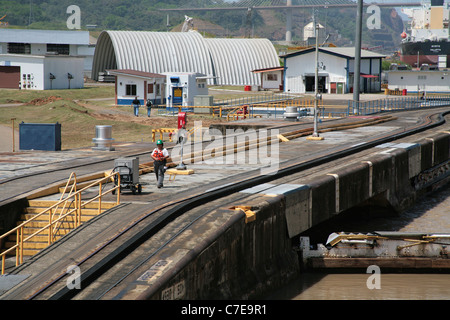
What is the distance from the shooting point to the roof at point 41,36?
89.8 meters

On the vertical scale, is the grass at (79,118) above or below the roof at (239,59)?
below

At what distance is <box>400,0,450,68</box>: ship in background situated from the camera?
404 ft

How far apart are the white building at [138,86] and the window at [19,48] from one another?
31.1 meters

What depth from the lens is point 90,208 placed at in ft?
67.2

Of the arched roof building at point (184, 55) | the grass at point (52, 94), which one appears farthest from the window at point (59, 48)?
the grass at point (52, 94)

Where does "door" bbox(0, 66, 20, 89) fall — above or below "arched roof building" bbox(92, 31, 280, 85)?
below

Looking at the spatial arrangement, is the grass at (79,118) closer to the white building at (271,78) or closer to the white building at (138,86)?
the white building at (138,86)

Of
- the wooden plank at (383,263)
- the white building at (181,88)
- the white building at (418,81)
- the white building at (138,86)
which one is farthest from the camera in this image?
the white building at (418,81)

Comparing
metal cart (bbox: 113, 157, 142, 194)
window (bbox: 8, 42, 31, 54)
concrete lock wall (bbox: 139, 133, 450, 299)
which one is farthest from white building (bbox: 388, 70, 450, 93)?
metal cart (bbox: 113, 157, 142, 194)

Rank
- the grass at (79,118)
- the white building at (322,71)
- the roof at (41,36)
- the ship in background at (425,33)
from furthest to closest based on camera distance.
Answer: the ship in background at (425,33), the roof at (41,36), the white building at (322,71), the grass at (79,118)

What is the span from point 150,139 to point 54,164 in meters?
18.3

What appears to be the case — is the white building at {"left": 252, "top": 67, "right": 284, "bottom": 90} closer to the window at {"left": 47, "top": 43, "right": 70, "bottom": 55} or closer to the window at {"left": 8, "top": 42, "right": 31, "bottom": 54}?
the window at {"left": 47, "top": 43, "right": 70, "bottom": 55}

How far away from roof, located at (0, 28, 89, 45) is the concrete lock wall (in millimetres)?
68862
